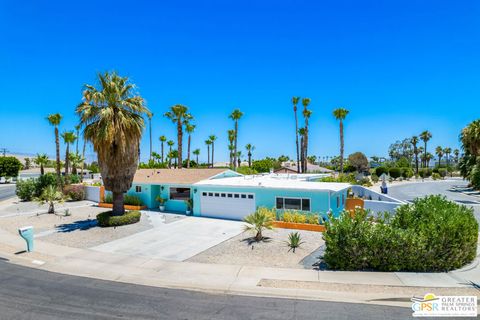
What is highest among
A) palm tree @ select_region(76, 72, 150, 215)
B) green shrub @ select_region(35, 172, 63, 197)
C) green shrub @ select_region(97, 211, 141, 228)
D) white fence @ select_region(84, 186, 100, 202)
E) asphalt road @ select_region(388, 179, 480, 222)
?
palm tree @ select_region(76, 72, 150, 215)

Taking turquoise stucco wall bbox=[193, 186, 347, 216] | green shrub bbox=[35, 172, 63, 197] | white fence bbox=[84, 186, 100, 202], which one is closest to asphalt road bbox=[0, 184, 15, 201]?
green shrub bbox=[35, 172, 63, 197]

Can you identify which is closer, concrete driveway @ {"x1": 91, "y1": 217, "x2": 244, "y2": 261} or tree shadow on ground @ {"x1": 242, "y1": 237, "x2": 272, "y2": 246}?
concrete driveway @ {"x1": 91, "y1": 217, "x2": 244, "y2": 261}

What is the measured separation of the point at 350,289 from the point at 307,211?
10.6 metres

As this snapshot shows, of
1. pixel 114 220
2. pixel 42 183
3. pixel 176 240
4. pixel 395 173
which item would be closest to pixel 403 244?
pixel 176 240

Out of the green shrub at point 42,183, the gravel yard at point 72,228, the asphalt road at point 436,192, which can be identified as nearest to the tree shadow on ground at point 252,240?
the gravel yard at point 72,228

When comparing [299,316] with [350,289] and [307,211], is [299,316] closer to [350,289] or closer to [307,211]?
[350,289]

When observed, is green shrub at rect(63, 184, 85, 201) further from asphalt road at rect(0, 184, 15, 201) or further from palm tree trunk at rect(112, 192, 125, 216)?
palm tree trunk at rect(112, 192, 125, 216)

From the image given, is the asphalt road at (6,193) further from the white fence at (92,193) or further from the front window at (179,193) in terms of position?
the front window at (179,193)

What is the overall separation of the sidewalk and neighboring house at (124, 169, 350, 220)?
9.16m

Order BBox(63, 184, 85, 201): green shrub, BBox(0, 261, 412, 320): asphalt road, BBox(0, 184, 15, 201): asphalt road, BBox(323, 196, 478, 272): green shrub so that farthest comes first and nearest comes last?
BBox(0, 184, 15, 201): asphalt road, BBox(63, 184, 85, 201): green shrub, BBox(323, 196, 478, 272): green shrub, BBox(0, 261, 412, 320): asphalt road

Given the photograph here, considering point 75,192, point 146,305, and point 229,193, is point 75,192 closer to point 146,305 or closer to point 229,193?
point 229,193

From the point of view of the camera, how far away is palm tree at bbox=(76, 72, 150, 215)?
64.6 ft

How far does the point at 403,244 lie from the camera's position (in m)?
11.0

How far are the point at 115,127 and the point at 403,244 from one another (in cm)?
1781
